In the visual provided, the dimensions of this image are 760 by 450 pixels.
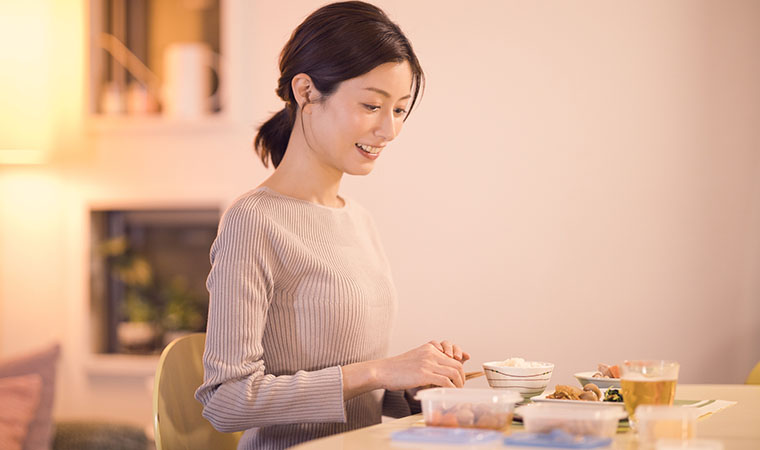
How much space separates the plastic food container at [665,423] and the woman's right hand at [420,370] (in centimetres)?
36

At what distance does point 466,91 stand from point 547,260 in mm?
630

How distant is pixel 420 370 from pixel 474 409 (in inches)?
8.6

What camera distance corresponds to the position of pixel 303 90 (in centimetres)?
150

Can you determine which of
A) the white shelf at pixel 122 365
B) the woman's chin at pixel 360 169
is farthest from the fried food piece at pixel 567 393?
the white shelf at pixel 122 365

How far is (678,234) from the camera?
2703 millimetres

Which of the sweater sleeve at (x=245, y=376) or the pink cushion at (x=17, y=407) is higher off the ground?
the sweater sleeve at (x=245, y=376)

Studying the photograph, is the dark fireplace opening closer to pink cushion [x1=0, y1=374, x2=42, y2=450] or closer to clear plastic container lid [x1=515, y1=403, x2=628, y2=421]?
pink cushion [x1=0, y1=374, x2=42, y2=450]

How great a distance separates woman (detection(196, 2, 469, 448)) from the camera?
4.27ft

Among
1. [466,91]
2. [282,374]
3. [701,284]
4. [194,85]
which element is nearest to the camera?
[282,374]

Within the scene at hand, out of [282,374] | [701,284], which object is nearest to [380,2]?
[701,284]

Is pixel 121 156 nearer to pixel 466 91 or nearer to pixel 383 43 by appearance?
pixel 466 91

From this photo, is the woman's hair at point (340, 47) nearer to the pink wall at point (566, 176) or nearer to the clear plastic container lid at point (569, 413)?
the clear plastic container lid at point (569, 413)

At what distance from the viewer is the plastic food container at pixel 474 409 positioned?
1054 millimetres

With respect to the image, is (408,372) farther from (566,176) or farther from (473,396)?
(566,176)
